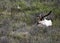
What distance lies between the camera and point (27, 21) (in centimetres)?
999

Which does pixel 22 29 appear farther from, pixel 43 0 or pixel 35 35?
pixel 43 0

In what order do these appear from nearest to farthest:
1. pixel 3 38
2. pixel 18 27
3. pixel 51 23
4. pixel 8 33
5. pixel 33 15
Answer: pixel 3 38 < pixel 8 33 < pixel 18 27 < pixel 51 23 < pixel 33 15

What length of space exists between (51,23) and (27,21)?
0.93m

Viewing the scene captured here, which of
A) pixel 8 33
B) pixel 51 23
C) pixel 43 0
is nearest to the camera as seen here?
pixel 8 33

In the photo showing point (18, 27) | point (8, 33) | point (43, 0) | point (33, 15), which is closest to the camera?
point (8, 33)

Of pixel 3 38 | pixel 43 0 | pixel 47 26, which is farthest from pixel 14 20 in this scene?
pixel 43 0

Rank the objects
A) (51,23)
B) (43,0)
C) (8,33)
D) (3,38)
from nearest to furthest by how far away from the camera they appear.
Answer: (3,38), (8,33), (51,23), (43,0)

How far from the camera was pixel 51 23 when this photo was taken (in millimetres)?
9805

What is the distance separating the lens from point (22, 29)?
8930 mm

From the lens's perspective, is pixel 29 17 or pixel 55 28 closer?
pixel 55 28

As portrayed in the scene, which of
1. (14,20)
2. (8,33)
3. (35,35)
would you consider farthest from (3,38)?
(14,20)

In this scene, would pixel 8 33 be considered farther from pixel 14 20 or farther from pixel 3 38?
pixel 14 20

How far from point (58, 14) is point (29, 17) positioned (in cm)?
134

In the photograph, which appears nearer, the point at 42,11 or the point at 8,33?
the point at 8,33
